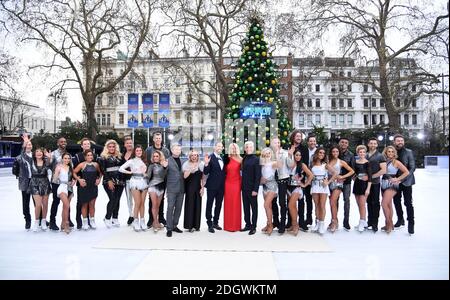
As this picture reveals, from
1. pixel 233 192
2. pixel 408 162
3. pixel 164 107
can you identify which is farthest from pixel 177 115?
pixel 408 162

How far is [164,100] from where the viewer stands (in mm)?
19594

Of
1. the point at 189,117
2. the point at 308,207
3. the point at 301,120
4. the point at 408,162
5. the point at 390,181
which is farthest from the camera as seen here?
the point at 301,120

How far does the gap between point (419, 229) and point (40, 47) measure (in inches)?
853

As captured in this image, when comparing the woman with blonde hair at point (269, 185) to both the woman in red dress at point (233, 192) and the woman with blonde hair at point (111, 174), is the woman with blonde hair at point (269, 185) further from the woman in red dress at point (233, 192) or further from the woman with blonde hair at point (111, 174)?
the woman with blonde hair at point (111, 174)

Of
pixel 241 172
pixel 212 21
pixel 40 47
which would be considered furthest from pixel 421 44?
pixel 40 47

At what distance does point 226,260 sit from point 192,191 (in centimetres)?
208

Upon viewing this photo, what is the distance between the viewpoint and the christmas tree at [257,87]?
13.1m

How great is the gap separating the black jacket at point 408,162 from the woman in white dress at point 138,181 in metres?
4.27

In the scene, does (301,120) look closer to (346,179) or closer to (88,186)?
(346,179)

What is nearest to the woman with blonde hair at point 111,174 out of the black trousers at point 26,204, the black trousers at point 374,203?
the black trousers at point 26,204

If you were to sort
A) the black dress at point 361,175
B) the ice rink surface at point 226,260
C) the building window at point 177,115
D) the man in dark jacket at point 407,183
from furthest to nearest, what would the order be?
the building window at point 177,115, the black dress at point 361,175, the man in dark jacket at point 407,183, the ice rink surface at point 226,260

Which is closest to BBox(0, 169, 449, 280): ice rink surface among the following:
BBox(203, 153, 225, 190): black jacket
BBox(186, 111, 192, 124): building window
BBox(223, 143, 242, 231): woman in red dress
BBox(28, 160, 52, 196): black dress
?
BBox(223, 143, 242, 231): woman in red dress

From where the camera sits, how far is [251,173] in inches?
244
